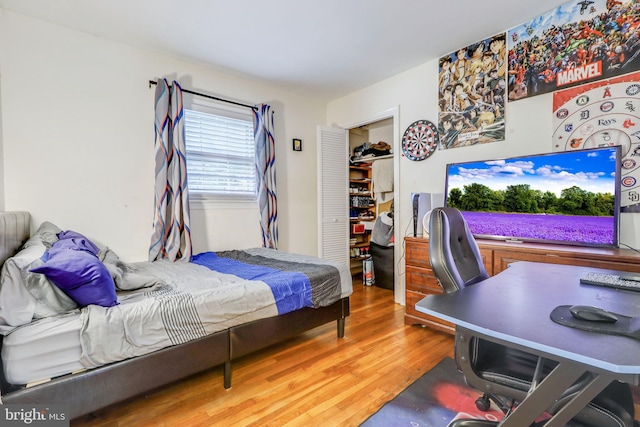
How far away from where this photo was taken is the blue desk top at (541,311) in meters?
0.70

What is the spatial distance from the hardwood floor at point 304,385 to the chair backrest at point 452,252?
2.94ft

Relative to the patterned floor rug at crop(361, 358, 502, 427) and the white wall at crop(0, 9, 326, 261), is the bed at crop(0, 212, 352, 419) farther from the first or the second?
the patterned floor rug at crop(361, 358, 502, 427)

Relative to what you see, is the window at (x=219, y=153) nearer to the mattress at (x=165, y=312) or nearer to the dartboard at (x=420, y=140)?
the mattress at (x=165, y=312)

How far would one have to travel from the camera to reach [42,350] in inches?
51.3

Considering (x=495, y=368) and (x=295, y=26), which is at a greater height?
(x=295, y=26)

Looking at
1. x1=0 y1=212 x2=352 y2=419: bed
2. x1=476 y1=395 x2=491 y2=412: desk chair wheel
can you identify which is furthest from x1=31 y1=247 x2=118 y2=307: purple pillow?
x1=476 y1=395 x2=491 y2=412: desk chair wheel

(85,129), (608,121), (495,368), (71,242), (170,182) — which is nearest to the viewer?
(495,368)

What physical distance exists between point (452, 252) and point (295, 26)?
2.20 metres

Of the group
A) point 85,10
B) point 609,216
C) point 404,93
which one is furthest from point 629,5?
point 85,10

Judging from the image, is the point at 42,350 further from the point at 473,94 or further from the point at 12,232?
the point at 473,94

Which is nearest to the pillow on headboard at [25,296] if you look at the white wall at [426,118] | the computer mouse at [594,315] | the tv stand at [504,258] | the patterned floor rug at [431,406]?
the patterned floor rug at [431,406]

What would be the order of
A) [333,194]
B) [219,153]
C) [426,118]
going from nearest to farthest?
[426,118]
[219,153]
[333,194]

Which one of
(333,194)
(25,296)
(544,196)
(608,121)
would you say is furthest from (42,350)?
(608,121)

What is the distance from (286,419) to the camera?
5.22ft
